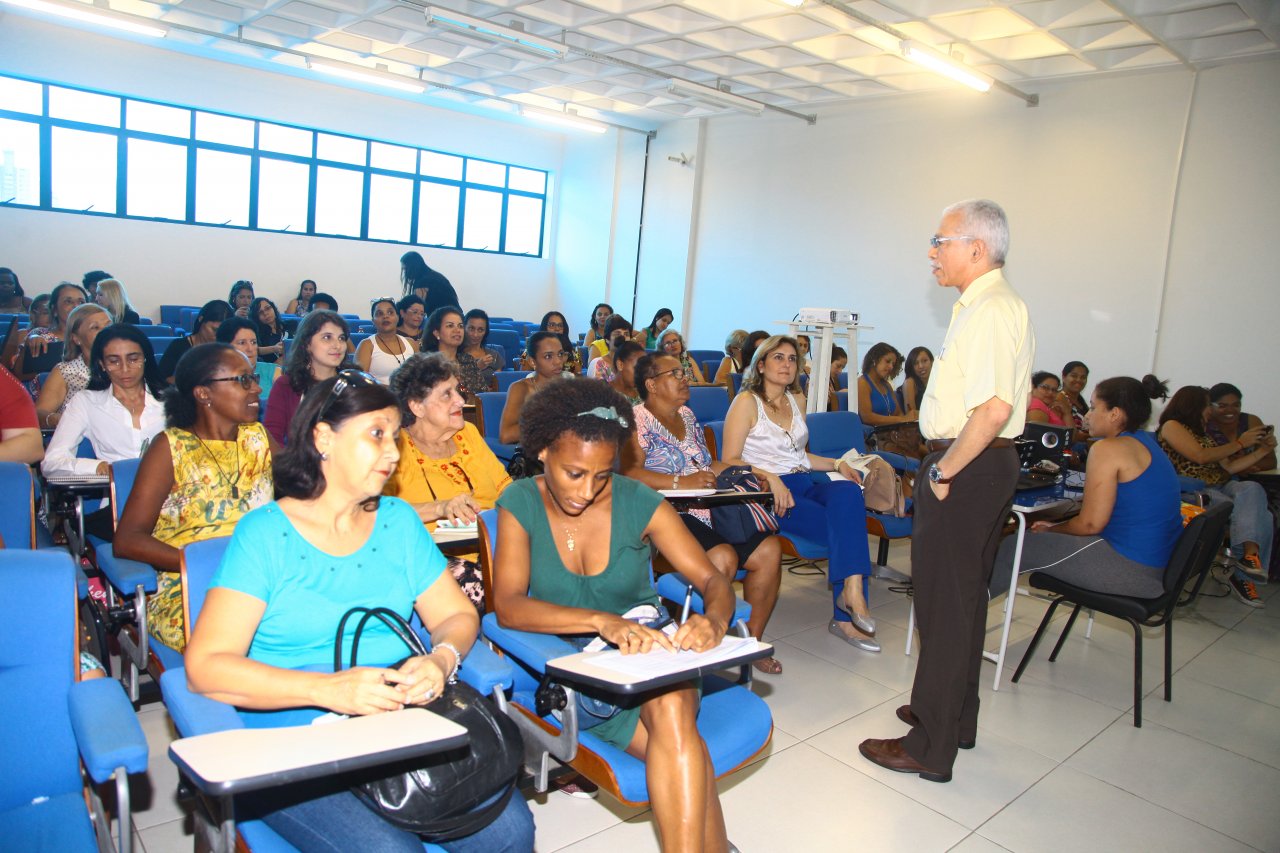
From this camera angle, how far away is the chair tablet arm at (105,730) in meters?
1.45

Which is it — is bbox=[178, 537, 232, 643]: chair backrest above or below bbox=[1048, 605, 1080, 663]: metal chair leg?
above

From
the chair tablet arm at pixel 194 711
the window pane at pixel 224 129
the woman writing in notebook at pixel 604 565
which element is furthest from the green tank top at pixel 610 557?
the window pane at pixel 224 129

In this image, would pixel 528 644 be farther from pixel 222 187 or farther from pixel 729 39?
pixel 222 187

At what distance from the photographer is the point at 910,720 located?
→ 3.08 meters

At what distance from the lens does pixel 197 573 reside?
1.86 m

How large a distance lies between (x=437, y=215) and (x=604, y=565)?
41.9 ft

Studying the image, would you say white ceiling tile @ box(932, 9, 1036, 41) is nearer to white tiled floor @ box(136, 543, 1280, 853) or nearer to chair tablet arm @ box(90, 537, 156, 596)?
white tiled floor @ box(136, 543, 1280, 853)

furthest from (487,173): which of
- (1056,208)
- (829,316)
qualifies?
(829,316)

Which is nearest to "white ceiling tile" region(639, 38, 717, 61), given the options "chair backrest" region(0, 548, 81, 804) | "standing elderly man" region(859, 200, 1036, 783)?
"standing elderly man" region(859, 200, 1036, 783)

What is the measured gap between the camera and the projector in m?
6.34

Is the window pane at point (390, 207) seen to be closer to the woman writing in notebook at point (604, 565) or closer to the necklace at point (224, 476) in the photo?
the necklace at point (224, 476)

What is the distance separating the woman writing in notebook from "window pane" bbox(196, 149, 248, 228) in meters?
11.4

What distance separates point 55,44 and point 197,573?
11.6 metres

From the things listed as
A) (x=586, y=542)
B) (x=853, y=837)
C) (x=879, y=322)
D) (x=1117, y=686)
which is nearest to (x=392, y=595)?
(x=586, y=542)
